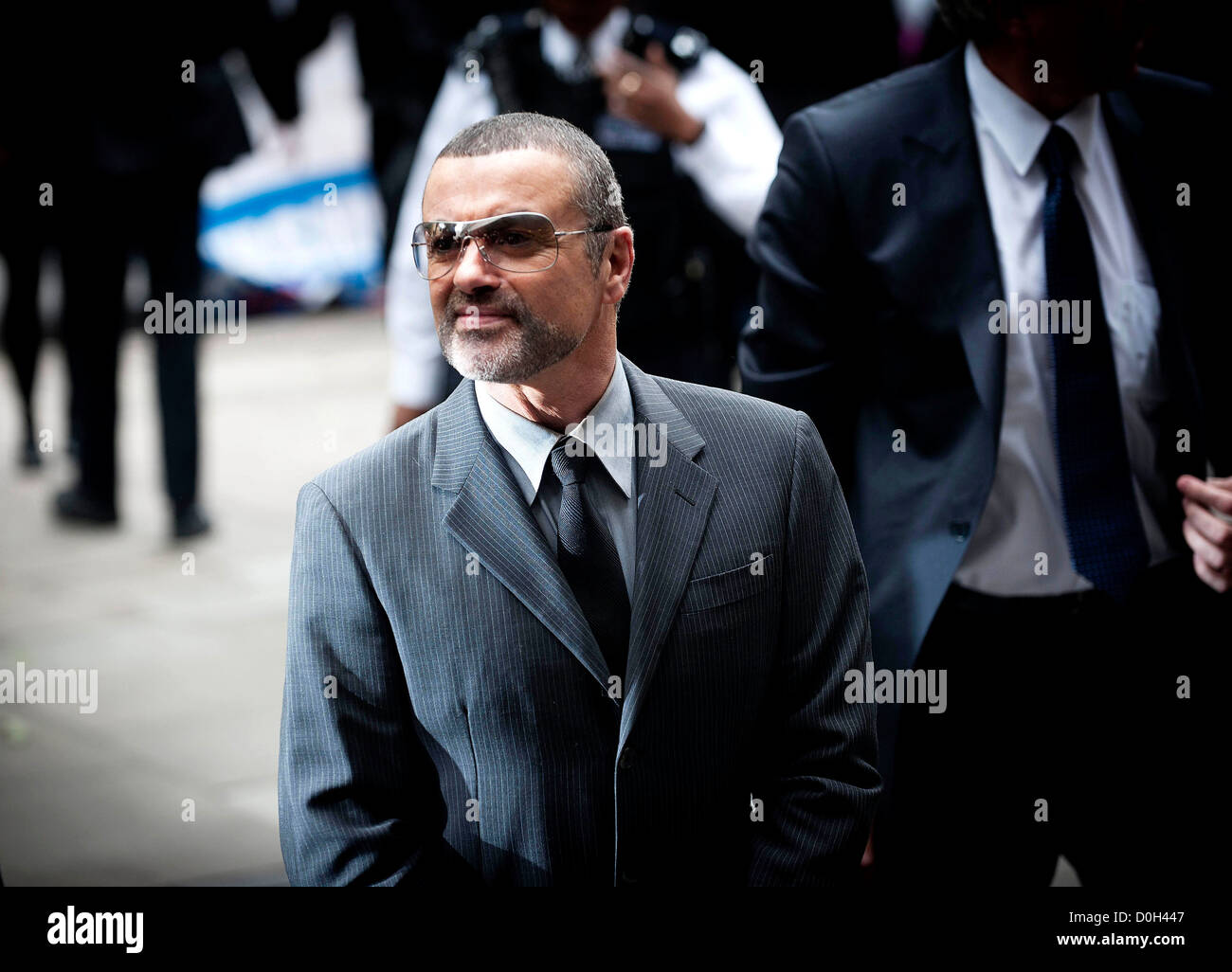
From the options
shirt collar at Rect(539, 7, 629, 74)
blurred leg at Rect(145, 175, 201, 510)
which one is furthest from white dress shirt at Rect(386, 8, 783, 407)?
blurred leg at Rect(145, 175, 201, 510)

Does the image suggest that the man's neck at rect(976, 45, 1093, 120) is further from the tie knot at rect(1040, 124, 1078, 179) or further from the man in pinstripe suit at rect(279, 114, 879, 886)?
the man in pinstripe suit at rect(279, 114, 879, 886)

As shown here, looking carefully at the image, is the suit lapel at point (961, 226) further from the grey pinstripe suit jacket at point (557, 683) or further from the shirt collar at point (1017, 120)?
the grey pinstripe suit jacket at point (557, 683)

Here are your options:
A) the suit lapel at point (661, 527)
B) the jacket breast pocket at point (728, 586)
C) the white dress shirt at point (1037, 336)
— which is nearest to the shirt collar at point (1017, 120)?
the white dress shirt at point (1037, 336)

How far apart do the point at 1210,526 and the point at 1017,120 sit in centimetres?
77

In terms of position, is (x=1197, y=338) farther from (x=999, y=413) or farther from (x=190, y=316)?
(x=190, y=316)

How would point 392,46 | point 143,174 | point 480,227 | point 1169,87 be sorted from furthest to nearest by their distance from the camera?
point 392,46, point 143,174, point 1169,87, point 480,227

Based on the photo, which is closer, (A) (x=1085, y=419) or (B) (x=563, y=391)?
(B) (x=563, y=391)

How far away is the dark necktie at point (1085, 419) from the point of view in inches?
104

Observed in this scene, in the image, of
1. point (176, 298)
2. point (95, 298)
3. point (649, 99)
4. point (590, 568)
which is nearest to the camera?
point (590, 568)

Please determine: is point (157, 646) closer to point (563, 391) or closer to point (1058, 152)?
point (563, 391)

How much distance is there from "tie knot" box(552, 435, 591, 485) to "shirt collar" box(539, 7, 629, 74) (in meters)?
1.48

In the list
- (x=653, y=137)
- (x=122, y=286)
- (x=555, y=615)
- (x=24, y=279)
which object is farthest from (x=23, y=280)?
(x=555, y=615)

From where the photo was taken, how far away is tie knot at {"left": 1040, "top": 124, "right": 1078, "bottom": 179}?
2.66 m

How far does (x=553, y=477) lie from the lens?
2.19 metres
